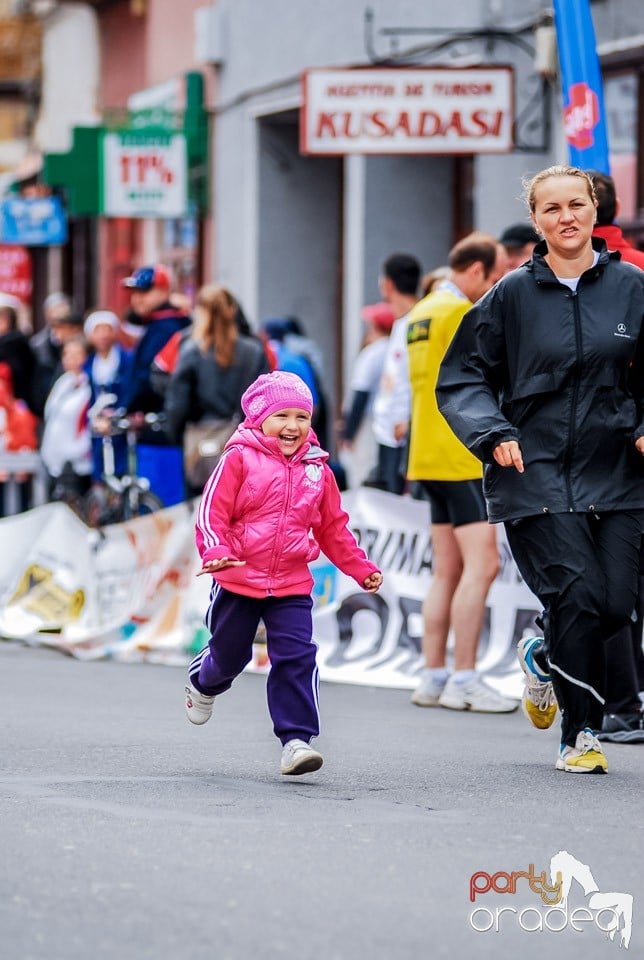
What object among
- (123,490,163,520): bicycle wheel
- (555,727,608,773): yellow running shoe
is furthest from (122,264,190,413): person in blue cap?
(555,727,608,773): yellow running shoe

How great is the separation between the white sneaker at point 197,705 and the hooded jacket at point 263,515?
493 millimetres

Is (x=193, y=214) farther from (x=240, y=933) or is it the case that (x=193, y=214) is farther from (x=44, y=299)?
(x=240, y=933)

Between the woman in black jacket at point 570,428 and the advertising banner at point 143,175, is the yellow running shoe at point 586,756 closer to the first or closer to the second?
the woman in black jacket at point 570,428

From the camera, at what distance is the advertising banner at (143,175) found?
70.0 ft

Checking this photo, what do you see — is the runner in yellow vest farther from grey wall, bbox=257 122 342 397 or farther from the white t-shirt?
grey wall, bbox=257 122 342 397

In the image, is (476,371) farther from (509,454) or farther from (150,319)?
(150,319)

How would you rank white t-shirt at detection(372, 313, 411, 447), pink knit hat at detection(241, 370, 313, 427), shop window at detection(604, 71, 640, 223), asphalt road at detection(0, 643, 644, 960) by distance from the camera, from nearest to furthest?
asphalt road at detection(0, 643, 644, 960) < pink knit hat at detection(241, 370, 313, 427) < white t-shirt at detection(372, 313, 411, 447) < shop window at detection(604, 71, 640, 223)

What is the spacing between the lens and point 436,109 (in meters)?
14.2

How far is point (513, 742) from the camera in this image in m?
8.66

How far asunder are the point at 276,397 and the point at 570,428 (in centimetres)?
97

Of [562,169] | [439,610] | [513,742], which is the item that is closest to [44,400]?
[439,610]

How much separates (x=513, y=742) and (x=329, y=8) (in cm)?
1180

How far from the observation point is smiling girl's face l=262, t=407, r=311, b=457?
24.4ft

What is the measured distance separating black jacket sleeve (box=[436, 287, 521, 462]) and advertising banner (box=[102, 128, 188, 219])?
14040 millimetres
